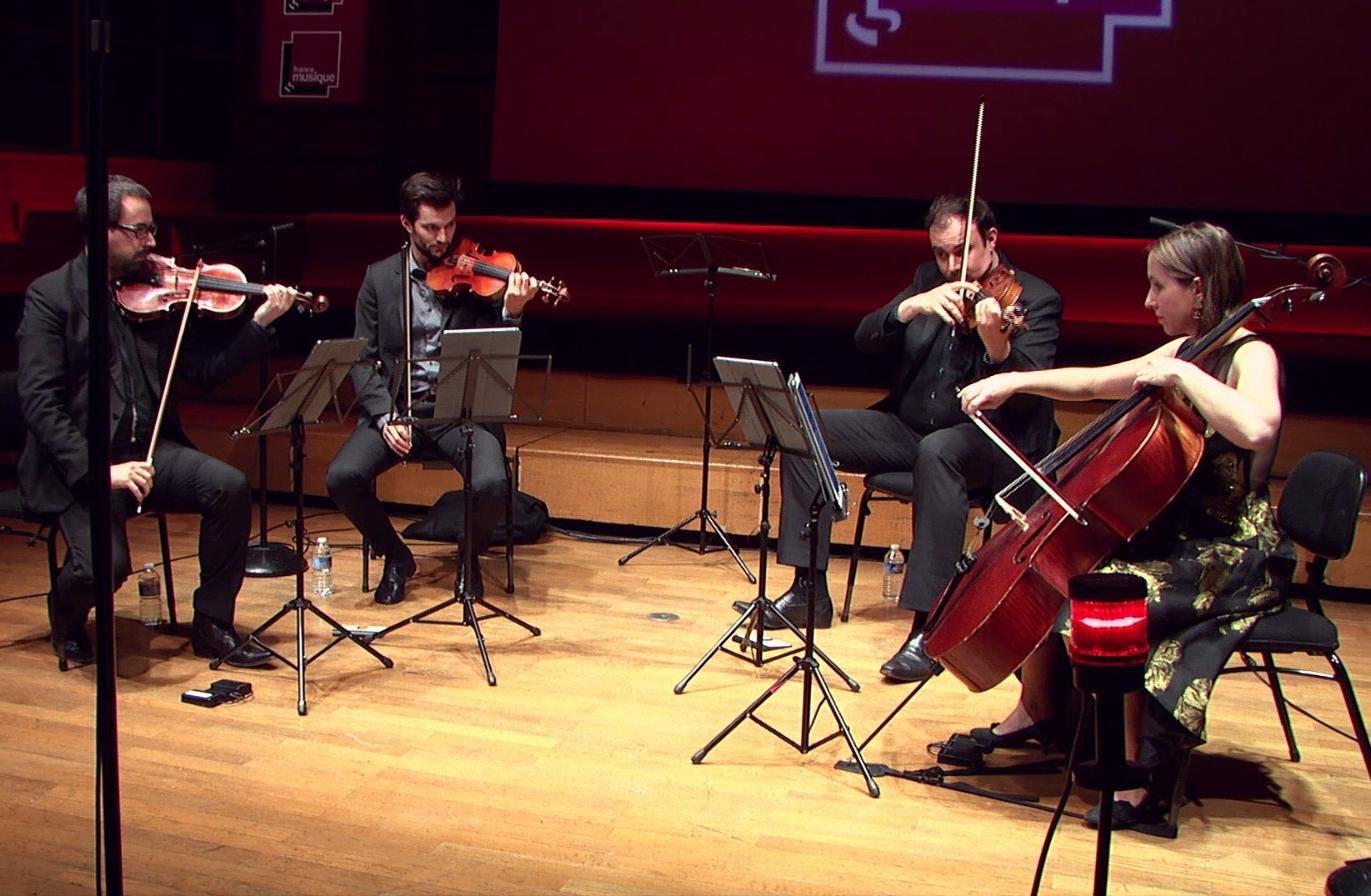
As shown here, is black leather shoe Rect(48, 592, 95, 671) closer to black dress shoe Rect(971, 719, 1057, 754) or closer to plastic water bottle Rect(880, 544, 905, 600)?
black dress shoe Rect(971, 719, 1057, 754)

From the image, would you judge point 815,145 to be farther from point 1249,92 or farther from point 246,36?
point 246,36

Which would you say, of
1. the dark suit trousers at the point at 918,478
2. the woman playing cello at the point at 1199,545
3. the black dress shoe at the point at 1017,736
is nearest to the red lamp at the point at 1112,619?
the woman playing cello at the point at 1199,545

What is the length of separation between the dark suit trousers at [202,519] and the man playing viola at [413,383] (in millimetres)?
510

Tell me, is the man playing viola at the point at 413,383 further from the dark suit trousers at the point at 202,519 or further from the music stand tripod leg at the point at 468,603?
the dark suit trousers at the point at 202,519

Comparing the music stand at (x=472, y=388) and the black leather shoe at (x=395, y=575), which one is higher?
the music stand at (x=472, y=388)

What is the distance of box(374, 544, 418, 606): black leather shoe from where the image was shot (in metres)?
4.27

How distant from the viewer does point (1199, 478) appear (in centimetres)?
284

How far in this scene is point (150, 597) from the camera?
3.93 m

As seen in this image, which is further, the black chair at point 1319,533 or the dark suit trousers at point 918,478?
the dark suit trousers at point 918,478

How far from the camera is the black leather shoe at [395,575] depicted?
14.0 ft

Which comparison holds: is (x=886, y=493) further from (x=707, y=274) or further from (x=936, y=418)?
(x=707, y=274)

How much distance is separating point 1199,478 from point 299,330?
4569 mm

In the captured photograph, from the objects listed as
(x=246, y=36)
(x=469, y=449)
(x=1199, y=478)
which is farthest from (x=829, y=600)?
(x=246, y=36)

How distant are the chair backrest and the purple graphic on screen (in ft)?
10.1
